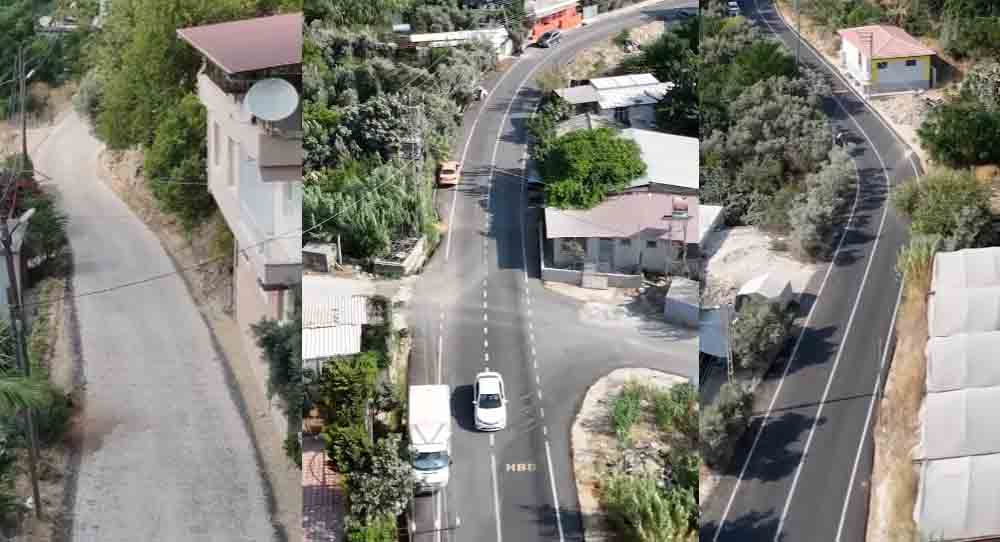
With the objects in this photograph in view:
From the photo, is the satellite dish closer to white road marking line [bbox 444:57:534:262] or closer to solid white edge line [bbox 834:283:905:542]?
white road marking line [bbox 444:57:534:262]

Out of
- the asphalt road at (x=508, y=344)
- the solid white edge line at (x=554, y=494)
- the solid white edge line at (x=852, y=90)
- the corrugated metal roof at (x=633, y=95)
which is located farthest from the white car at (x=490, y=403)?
the solid white edge line at (x=852, y=90)

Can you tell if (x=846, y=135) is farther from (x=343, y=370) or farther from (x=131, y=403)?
(x=131, y=403)

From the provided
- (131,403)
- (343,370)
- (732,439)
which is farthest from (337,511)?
(732,439)

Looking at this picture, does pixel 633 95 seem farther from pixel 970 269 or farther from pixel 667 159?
pixel 970 269

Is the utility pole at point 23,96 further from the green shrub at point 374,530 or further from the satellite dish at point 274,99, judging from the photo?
the green shrub at point 374,530

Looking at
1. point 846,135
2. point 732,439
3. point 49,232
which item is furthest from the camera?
point 49,232

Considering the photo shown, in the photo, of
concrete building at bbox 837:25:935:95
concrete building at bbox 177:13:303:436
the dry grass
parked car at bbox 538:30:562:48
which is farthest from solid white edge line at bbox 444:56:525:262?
the dry grass

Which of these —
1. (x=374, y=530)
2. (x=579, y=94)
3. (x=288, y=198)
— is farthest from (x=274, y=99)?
(x=374, y=530)
